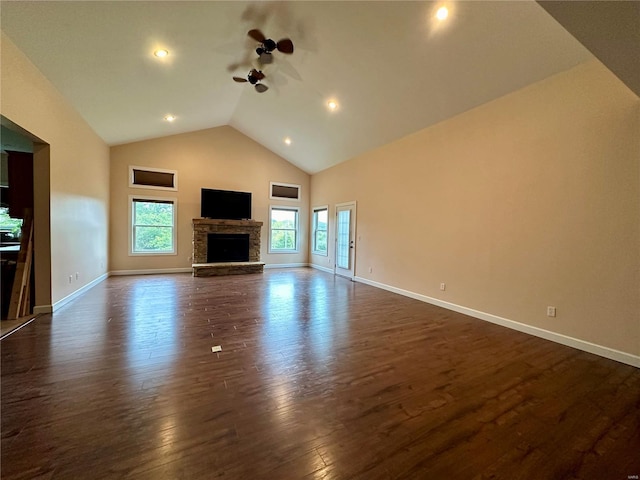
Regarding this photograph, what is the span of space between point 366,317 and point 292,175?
6215mm

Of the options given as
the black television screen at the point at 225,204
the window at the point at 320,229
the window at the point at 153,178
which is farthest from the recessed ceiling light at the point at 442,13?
the window at the point at 153,178

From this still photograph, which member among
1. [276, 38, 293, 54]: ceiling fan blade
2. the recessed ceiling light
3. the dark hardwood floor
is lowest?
the dark hardwood floor

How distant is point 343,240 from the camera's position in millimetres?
7578

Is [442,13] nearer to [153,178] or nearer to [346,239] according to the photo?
[346,239]

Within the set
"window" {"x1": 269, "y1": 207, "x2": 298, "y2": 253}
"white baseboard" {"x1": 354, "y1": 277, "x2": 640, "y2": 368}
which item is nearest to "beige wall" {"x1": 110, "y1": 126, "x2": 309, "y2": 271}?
"window" {"x1": 269, "y1": 207, "x2": 298, "y2": 253}

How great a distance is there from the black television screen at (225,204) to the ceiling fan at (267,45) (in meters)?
4.65

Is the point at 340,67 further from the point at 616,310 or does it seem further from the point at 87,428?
the point at 87,428

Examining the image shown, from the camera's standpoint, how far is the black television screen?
301 inches

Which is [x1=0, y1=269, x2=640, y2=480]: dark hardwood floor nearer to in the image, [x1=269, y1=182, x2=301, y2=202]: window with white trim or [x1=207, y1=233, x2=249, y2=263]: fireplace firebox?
[x1=207, y1=233, x2=249, y2=263]: fireplace firebox

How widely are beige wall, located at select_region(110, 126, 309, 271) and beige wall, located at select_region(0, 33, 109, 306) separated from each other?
1251 mm

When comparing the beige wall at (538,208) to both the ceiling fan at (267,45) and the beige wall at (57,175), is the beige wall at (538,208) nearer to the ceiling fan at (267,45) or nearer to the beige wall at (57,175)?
the ceiling fan at (267,45)

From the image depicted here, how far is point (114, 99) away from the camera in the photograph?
4543 mm

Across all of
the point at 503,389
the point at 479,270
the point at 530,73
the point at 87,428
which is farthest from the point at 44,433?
the point at 530,73

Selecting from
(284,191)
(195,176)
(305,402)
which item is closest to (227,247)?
(195,176)
